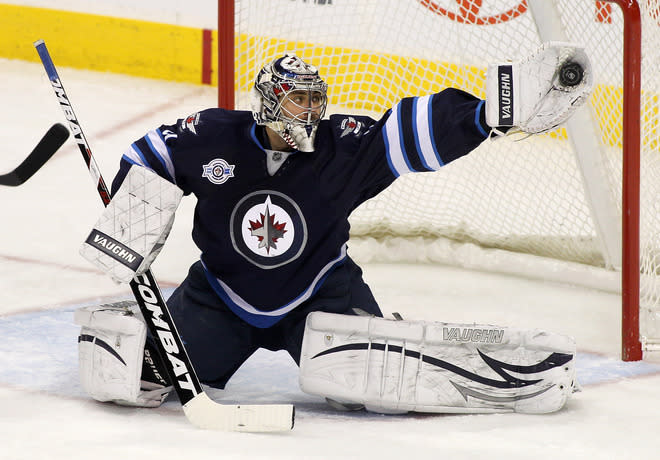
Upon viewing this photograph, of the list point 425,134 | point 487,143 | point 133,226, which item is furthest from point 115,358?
point 487,143

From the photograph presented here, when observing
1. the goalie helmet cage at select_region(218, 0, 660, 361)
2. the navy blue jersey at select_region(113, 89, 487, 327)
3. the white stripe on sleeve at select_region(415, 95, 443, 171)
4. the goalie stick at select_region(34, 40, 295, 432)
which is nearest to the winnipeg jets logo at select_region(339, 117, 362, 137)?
the navy blue jersey at select_region(113, 89, 487, 327)

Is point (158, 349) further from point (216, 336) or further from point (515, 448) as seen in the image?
point (515, 448)

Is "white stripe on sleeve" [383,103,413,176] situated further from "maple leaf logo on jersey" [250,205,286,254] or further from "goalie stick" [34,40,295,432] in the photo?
"goalie stick" [34,40,295,432]

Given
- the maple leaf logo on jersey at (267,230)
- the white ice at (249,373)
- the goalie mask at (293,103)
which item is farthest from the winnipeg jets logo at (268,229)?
the white ice at (249,373)

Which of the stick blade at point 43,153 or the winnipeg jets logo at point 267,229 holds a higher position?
the stick blade at point 43,153

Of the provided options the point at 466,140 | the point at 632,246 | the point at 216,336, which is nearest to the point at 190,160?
the point at 216,336

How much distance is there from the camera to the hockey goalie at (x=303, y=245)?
266 centimetres

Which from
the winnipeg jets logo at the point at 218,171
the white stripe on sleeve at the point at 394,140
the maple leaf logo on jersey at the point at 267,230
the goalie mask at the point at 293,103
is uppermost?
the goalie mask at the point at 293,103

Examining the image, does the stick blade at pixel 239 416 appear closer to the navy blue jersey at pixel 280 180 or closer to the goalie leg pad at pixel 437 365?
the goalie leg pad at pixel 437 365

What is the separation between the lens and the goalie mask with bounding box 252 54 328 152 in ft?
8.77

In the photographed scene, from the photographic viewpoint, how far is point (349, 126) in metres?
2.76

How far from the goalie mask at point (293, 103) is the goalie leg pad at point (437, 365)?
0.40 meters

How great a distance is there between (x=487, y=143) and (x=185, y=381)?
202 cm

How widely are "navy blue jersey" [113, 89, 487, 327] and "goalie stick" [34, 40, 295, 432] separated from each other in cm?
18
